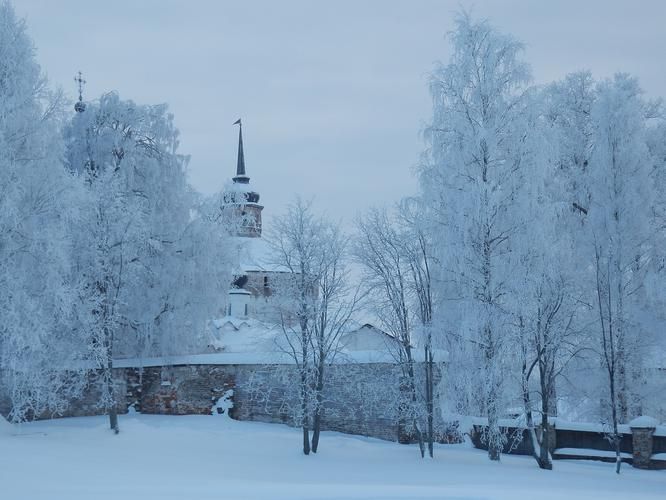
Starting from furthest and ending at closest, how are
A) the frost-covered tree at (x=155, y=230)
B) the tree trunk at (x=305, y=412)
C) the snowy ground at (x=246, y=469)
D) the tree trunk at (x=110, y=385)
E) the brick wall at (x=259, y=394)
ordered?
the frost-covered tree at (x=155, y=230)
the brick wall at (x=259, y=394)
the tree trunk at (x=110, y=385)
the tree trunk at (x=305, y=412)
the snowy ground at (x=246, y=469)

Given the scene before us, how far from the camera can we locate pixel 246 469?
16609 mm

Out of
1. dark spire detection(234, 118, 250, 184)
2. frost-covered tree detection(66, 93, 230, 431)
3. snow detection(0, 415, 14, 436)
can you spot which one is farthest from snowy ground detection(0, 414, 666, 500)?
dark spire detection(234, 118, 250, 184)

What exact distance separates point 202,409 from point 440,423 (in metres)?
7.58

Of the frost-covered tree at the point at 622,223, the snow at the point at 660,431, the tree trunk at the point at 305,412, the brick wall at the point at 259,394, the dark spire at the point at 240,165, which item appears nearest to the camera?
the snow at the point at 660,431

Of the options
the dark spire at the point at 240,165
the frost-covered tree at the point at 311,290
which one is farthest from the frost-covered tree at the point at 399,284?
the dark spire at the point at 240,165

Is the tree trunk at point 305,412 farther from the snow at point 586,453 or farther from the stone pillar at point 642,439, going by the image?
the stone pillar at point 642,439

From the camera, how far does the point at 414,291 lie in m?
20.2

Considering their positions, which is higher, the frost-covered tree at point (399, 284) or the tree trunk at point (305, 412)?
the frost-covered tree at point (399, 284)

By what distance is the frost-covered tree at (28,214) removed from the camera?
55.4 feet

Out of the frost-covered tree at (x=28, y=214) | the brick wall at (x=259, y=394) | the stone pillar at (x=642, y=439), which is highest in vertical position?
the frost-covered tree at (x=28, y=214)

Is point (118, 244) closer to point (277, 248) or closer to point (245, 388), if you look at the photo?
point (277, 248)

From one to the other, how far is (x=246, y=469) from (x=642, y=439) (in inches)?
380

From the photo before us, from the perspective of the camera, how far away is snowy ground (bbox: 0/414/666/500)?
10938mm

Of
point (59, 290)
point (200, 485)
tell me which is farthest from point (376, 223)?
point (200, 485)
